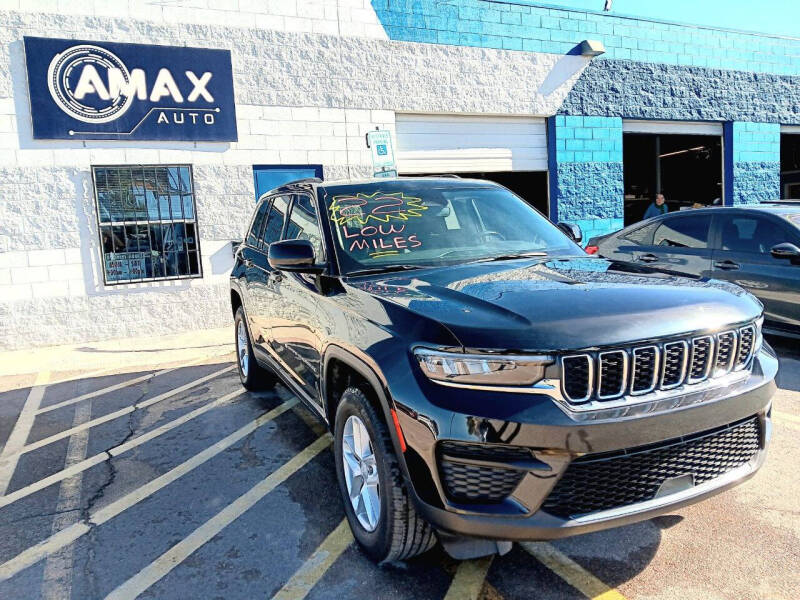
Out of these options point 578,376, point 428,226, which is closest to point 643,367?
point 578,376

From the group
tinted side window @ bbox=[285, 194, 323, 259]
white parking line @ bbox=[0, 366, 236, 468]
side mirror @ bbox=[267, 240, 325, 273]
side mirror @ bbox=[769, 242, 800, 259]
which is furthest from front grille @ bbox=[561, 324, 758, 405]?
white parking line @ bbox=[0, 366, 236, 468]

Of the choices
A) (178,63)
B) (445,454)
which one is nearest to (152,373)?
(178,63)

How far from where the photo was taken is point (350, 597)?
104 inches

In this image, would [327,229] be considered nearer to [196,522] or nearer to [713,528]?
[196,522]

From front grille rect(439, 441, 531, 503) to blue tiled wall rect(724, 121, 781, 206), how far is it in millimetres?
14041

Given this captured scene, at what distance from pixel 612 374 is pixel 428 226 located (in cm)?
173

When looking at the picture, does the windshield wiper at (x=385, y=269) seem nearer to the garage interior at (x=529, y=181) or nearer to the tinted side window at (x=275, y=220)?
the tinted side window at (x=275, y=220)

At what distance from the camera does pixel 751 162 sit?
14.3m

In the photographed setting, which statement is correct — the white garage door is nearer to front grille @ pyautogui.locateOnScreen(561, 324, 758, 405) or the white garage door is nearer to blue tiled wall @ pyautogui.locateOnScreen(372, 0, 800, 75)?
blue tiled wall @ pyautogui.locateOnScreen(372, 0, 800, 75)

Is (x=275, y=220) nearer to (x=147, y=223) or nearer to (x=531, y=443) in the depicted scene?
(x=531, y=443)

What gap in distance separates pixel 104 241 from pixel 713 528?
8.65 m

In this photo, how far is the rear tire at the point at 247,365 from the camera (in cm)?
568

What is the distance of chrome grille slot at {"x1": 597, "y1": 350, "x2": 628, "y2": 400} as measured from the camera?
2.26 meters

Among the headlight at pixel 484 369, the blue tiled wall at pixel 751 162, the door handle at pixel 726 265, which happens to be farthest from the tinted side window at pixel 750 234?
the blue tiled wall at pixel 751 162
